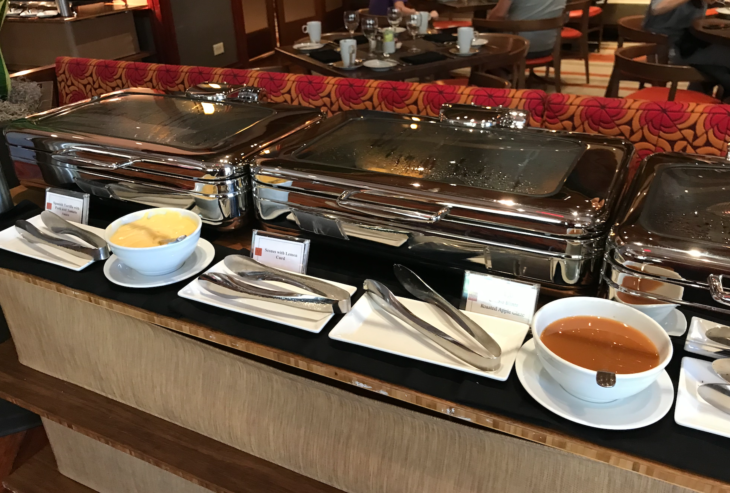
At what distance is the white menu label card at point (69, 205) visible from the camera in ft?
2.94

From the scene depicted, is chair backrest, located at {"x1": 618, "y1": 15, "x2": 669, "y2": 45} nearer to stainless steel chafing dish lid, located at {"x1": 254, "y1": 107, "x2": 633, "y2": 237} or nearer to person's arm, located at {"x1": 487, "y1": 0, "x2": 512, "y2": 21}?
person's arm, located at {"x1": 487, "y1": 0, "x2": 512, "y2": 21}

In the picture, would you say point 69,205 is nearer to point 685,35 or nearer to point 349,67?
point 349,67

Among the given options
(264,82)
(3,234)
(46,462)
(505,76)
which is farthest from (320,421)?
(505,76)

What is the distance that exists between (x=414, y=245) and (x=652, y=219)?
0.88 ft

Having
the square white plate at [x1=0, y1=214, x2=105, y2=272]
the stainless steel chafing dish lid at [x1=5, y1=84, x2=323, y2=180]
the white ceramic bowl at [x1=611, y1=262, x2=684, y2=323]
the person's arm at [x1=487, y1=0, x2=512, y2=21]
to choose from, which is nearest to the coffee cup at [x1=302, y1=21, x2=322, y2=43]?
the person's arm at [x1=487, y1=0, x2=512, y2=21]

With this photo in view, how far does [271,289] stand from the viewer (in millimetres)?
691

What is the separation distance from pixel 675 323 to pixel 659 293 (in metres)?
0.05

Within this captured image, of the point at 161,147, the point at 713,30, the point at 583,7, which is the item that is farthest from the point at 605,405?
the point at 583,7

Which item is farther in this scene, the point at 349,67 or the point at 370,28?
the point at 370,28

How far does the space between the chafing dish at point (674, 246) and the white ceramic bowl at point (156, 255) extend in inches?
20.0

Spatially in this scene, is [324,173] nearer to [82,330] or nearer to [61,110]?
[82,330]

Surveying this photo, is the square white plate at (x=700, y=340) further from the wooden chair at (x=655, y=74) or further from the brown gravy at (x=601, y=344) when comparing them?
the wooden chair at (x=655, y=74)

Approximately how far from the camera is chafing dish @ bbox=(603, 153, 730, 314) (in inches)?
21.0

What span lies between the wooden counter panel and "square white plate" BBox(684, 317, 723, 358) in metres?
0.14
